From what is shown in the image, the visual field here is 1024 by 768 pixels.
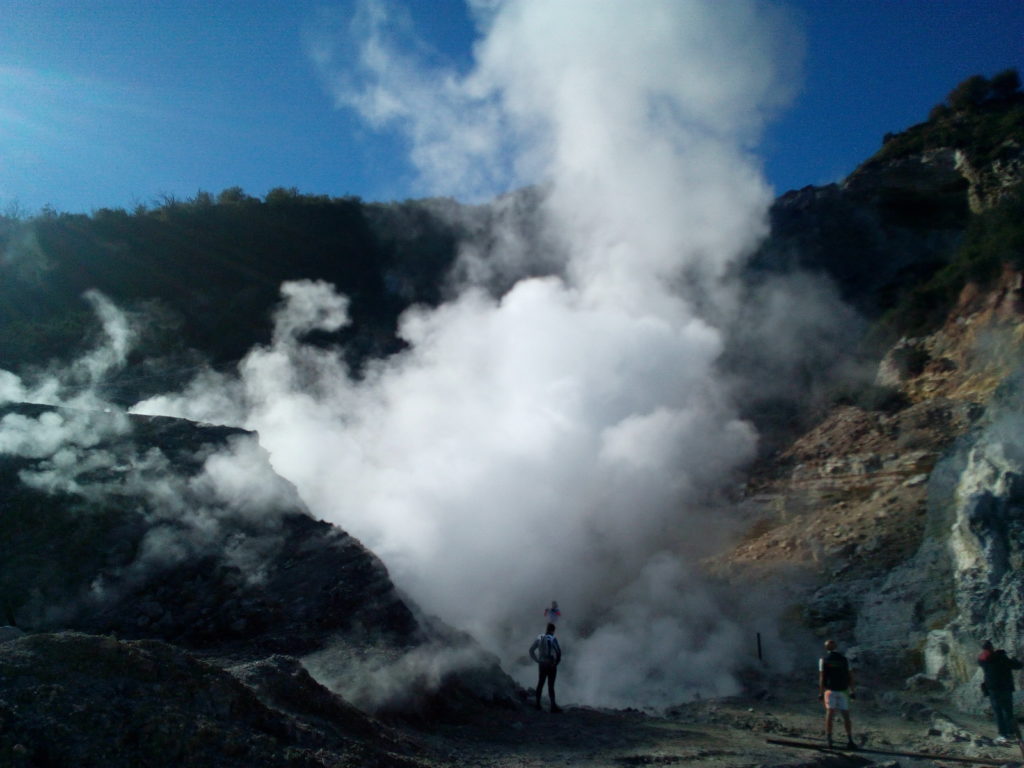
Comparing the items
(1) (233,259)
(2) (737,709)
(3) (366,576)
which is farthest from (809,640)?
(1) (233,259)

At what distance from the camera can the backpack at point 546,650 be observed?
8.08 m

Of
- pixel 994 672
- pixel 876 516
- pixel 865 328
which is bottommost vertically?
pixel 994 672

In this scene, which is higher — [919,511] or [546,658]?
[919,511]

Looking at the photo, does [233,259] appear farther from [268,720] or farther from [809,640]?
[268,720]

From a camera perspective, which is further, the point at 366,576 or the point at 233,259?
the point at 233,259

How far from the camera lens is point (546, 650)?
8.12 m

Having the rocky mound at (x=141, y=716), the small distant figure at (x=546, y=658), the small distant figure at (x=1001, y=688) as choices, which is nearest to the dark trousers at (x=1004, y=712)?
the small distant figure at (x=1001, y=688)

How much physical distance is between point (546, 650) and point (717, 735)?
1876mm

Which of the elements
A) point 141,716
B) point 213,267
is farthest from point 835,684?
point 213,267

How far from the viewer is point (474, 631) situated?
1090cm

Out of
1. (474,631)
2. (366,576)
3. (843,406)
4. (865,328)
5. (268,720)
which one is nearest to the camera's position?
(268,720)

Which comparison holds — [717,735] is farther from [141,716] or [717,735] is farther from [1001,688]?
[141,716]

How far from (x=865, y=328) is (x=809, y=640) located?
1072 cm

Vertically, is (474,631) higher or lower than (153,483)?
lower
